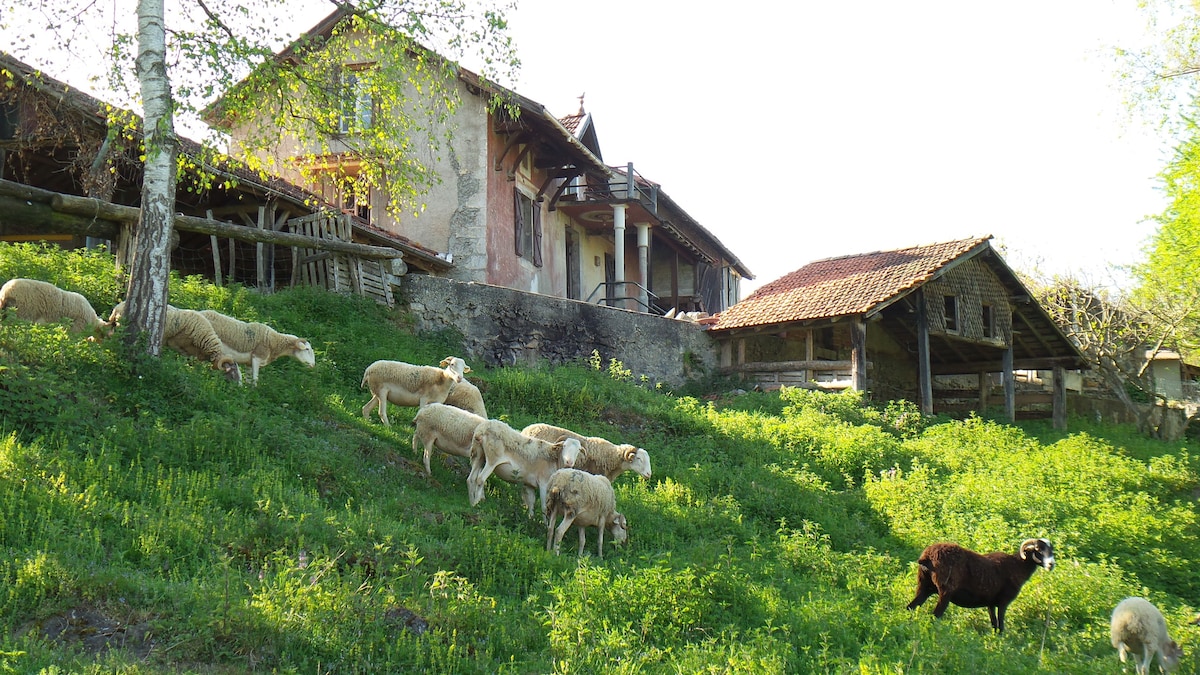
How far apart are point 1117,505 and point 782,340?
11512mm

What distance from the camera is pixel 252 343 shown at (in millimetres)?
13180

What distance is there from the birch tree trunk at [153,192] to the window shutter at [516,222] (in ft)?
46.5

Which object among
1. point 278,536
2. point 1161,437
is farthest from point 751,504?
point 1161,437

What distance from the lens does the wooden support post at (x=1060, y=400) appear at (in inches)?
967

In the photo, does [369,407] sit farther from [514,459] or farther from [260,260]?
[260,260]

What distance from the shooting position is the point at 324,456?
33.6 ft

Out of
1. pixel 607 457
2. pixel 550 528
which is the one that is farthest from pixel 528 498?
pixel 607 457

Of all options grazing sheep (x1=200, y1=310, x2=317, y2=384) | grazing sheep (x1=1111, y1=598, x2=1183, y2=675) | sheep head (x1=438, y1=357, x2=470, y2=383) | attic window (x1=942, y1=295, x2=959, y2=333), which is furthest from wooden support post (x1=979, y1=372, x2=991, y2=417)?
grazing sheep (x1=200, y1=310, x2=317, y2=384)

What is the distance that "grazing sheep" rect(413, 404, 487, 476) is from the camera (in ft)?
35.8

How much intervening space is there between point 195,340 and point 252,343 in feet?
2.67

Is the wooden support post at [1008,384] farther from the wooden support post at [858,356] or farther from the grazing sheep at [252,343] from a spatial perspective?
the grazing sheep at [252,343]

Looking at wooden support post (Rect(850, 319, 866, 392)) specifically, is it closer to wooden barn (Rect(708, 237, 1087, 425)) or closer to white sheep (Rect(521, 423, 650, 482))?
wooden barn (Rect(708, 237, 1087, 425))

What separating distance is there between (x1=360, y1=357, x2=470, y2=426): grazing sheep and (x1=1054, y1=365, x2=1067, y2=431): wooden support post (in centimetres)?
1789

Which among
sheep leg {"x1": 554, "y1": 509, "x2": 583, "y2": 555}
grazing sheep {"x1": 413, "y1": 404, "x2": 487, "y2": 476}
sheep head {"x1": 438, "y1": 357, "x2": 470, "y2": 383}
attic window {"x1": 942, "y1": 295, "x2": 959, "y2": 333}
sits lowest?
sheep leg {"x1": 554, "y1": 509, "x2": 583, "y2": 555}
